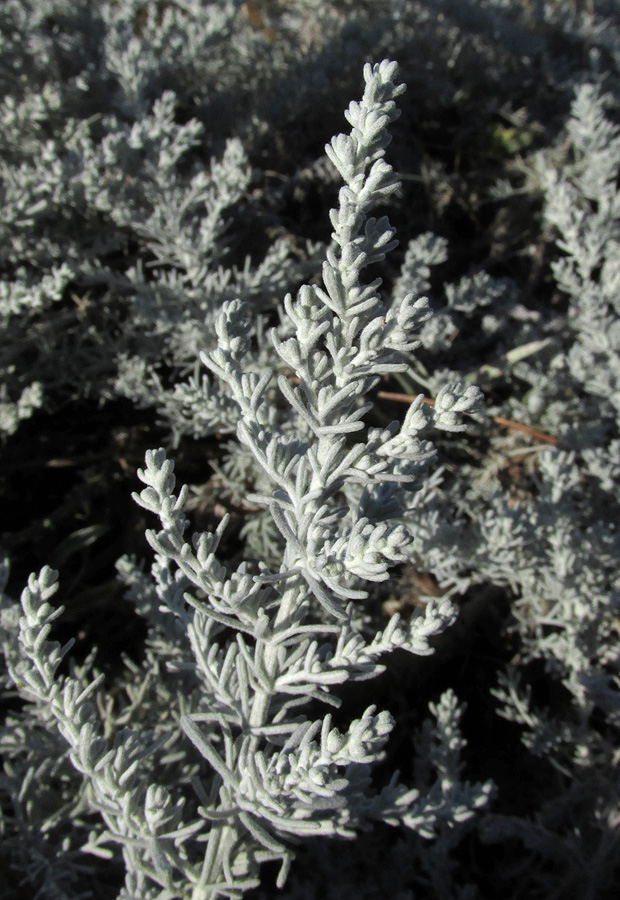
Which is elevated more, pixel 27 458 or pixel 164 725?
pixel 27 458

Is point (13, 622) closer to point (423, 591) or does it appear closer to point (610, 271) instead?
point (423, 591)

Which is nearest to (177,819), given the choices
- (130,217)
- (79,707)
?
(79,707)

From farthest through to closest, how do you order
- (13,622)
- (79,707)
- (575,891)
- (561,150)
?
(561,150) < (575,891) < (13,622) < (79,707)

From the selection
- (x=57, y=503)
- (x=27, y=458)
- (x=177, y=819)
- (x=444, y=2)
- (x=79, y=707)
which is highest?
(x=444, y=2)

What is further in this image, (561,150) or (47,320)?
(561,150)

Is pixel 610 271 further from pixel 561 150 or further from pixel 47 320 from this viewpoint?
pixel 47 320

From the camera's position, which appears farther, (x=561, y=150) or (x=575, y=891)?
(x=561, y=150)

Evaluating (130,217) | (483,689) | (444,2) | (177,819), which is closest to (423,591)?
(483,689)

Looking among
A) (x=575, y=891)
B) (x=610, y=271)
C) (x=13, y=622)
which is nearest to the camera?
(x=13, y=622)

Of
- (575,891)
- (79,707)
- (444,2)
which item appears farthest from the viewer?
(444,2)
